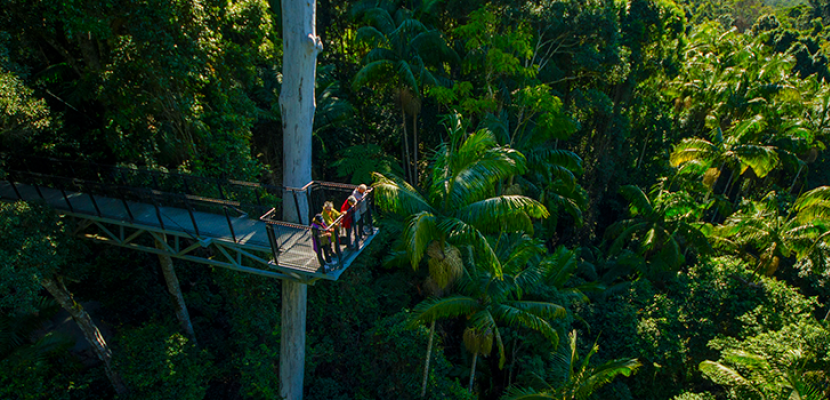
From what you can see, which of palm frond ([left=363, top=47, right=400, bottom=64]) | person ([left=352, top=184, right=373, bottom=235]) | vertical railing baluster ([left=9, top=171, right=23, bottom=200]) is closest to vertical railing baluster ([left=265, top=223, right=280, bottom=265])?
person ([left=352, top=184, right=373, bottom=235])

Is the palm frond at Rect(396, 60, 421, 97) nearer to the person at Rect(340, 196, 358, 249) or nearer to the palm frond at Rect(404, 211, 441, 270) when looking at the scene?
the palm frond at Rect(404, 211, 441, 270)

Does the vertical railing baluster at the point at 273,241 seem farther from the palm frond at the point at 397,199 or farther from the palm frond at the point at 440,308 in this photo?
the palm frond at the point at 440,308

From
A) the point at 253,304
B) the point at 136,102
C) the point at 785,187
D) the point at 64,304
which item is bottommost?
the point at 785,187

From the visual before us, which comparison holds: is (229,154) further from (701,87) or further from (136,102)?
(701,87)

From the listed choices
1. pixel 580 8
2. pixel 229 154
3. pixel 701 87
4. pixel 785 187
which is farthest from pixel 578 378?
pixel 785 187

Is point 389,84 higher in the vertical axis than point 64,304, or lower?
higher

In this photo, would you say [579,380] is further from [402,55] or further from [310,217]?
[402,55]
